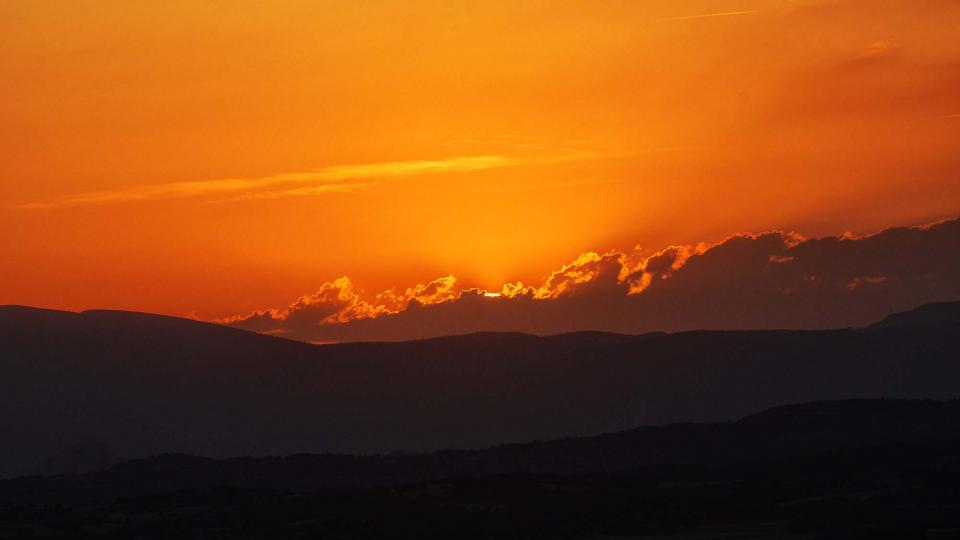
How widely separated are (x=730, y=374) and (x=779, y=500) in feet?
353

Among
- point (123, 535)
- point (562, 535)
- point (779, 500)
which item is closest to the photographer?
point (562, 535)

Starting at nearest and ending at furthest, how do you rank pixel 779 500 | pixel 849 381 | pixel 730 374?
pixel 779 500
pixel 849 381
pixel 730 374

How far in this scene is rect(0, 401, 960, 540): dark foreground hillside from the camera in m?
84.2

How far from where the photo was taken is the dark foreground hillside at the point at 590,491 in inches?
3314

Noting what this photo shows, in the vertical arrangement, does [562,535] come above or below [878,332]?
below

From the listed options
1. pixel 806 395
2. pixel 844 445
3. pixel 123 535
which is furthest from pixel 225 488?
pixel 806 395

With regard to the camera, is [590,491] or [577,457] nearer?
[590,491]

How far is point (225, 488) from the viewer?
113 m

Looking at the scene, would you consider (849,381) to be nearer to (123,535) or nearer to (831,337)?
(831,337)

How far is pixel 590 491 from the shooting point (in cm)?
9944

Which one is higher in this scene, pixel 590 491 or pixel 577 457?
pixel 577 457

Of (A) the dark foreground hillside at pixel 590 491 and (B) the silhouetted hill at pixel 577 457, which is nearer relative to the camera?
(A) the dark foreground hillside at pixel 590 491

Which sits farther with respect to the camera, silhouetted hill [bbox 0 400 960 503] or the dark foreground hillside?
silhouetted hill [bbox 0 400 960 503]

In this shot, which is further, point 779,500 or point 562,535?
point 779,500
